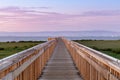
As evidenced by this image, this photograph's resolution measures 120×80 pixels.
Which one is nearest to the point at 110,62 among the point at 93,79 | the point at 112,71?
the point at 112,71

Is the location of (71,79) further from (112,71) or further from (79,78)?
(112,71)

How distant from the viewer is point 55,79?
12102 mm

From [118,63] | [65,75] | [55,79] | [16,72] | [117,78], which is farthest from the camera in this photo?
[65,75]

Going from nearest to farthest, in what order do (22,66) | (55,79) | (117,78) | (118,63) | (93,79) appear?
(117,78) → (118,63) → (22,66) → (93,79) → (55,79)

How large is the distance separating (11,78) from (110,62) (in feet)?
5.87

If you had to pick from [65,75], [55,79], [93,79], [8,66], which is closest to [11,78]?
[8,66]

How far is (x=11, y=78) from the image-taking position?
19.2 ft

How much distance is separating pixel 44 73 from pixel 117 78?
28.0ft

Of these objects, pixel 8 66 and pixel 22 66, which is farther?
pixel 22 66

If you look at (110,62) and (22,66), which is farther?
(22,66)

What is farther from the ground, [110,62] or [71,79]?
[110,62]

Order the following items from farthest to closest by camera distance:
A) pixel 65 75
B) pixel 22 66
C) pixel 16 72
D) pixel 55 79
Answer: pixel 65 75 → pixel 55 79 → pixel 22 66 → pixel 16 72

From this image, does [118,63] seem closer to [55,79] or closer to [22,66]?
Answer: [22,66]

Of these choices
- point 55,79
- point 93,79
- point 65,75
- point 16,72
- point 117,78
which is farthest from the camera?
Answer: point 65,75
